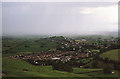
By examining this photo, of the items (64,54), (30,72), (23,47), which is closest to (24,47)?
(23,47)

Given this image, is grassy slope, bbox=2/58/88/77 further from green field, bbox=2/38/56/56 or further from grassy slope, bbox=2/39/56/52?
grassy slope, bbox=2/39/56/52

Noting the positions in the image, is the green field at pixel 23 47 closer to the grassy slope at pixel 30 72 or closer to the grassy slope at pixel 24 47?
the grassy slope at pixel 24 47

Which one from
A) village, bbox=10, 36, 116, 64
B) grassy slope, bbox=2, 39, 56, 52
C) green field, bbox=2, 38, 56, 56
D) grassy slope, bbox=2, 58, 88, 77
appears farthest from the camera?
grassy slope, bbox=2, 39, 56, 52

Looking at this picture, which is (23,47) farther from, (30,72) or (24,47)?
(30,72)

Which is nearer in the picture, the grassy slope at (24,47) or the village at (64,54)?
the village at (64,54)

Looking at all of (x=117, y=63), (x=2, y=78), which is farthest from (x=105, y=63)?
(x=2, y=78)

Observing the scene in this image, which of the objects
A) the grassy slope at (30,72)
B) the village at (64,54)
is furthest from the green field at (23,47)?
the grassy slope at (30,72)

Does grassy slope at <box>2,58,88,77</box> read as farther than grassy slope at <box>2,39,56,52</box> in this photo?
No

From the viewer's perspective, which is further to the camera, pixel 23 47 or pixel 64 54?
pixel 23 47

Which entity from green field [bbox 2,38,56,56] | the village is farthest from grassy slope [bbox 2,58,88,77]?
green field [bbox 2,38,56,56]

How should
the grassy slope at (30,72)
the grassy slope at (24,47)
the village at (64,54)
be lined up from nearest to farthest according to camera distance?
the grassy slope at (30,72), the village at (64,54), the grassy slope at (24,47)

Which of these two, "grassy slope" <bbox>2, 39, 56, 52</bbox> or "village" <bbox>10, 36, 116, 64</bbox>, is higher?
"grassy slope" <bbox>2, 39, 56, 52</bbox>
